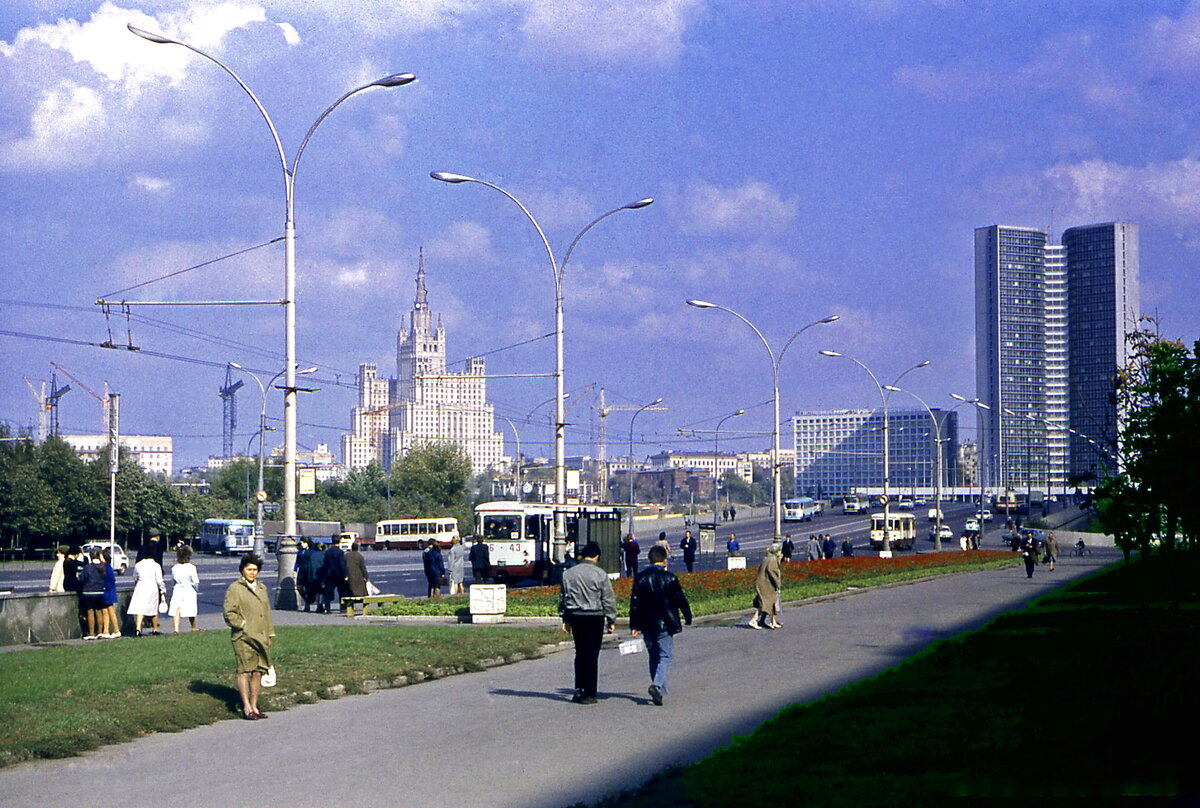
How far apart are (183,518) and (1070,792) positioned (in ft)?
263

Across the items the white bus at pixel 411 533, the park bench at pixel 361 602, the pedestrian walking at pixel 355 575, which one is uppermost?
the pedestrian walking at pixel 355 575

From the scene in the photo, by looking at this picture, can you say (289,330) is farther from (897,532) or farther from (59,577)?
(897,532)

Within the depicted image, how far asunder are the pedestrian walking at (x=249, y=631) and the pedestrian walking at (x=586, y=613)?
294cm

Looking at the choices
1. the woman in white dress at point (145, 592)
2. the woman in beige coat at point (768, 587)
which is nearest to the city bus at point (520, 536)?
the woman in beige coat at point (768, 587)

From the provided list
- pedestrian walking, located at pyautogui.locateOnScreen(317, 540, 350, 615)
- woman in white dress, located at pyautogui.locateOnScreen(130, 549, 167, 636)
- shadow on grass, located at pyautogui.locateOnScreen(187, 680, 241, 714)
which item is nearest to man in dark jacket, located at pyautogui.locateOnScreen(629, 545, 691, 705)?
shadow on grass, located at pyautogui.locateOnScreen(187, 680, 241, 714)

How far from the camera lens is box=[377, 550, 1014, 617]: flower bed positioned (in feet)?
90.0

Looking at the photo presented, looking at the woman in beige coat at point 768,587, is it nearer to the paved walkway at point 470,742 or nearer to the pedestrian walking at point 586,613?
the paved walkway at point 470,742

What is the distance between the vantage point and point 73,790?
10148mm

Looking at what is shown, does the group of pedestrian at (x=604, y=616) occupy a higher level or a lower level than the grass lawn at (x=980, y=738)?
higher

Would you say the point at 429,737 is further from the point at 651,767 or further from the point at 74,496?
the point at 74,496

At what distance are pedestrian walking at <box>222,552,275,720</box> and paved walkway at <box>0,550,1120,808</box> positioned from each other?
36 centimetres

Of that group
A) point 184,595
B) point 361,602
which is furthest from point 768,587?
point 184,595

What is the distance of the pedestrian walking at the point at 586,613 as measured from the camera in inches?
567

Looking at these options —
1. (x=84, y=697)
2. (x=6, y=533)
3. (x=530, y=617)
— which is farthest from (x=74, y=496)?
(x=84, y=697)
